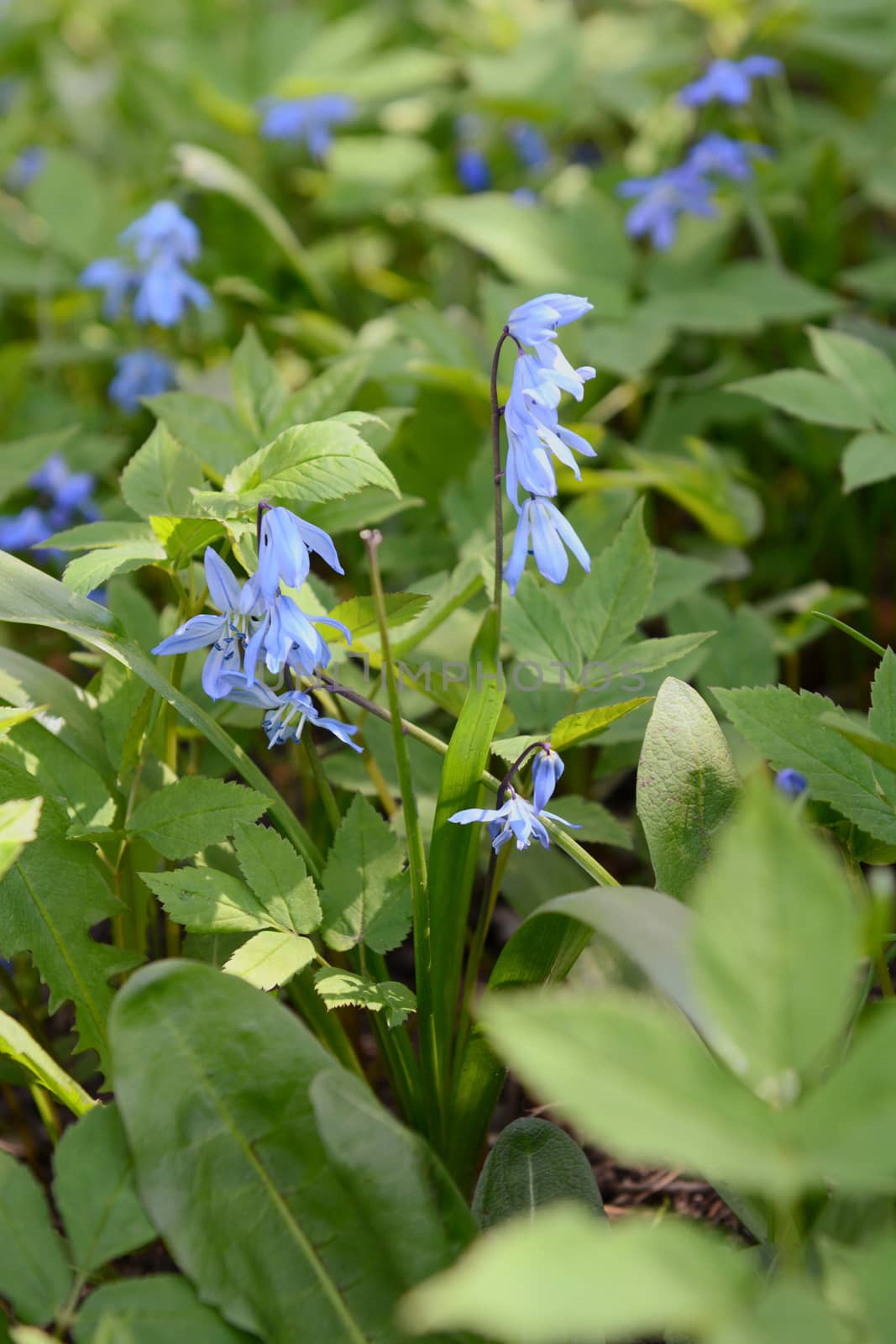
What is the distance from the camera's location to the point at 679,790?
1.27m

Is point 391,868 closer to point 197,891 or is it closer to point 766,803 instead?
point 197,891

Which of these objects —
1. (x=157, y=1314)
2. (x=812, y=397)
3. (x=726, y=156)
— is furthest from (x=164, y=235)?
(x=157, y=1314)

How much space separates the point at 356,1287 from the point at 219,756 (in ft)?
2.54

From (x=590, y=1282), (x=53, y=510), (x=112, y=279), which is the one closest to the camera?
(x=590, y=1282)

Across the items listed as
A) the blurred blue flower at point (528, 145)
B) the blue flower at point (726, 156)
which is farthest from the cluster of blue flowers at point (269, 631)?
the blurred blue flower at point (528, 145)

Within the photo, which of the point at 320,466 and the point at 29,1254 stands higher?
the point at 320,466

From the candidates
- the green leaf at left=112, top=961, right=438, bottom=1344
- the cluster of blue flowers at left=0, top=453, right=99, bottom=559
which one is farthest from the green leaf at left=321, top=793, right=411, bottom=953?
the cluster of blue flowers at left=0, top=453, right=99, bottom=559

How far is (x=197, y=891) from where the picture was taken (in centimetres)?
116

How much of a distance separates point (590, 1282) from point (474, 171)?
8.87 ft

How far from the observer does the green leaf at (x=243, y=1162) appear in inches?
41.6

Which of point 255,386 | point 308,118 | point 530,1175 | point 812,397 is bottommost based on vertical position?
point 530,1175

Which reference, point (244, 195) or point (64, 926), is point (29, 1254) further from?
point (244, 195)

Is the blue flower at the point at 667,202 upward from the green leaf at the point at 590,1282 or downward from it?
upward

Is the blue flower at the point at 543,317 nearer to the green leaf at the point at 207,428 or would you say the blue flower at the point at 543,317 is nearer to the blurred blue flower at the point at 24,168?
the green leaf at the point at 207,428
